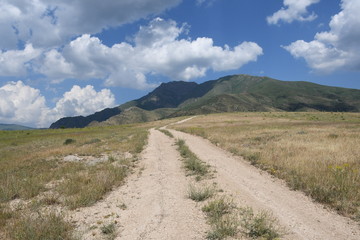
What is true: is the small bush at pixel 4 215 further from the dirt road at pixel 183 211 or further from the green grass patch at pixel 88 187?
the dirt road at pixel 183 211

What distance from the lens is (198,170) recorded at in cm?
1281

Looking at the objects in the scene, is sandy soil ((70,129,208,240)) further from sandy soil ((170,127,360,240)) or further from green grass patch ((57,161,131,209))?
sandy soil ((170,127,360,240))

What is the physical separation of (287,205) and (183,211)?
12.1 feet

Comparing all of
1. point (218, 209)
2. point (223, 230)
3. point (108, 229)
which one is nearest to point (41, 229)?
point (108, 229)

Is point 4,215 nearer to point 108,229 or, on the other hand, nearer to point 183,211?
point 108,229

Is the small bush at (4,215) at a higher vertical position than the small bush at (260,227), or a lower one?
higher

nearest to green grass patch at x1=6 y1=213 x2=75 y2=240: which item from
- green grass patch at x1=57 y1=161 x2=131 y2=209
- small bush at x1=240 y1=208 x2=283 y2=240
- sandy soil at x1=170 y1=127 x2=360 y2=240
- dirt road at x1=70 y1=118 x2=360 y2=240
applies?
dirt road at x1=70 y1=118 x2=360 y2=240

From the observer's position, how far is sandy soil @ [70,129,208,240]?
6148 mm

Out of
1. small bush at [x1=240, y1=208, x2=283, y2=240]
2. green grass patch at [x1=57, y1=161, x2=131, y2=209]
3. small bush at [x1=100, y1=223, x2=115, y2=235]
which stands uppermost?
green grass patch at [x1=57, y1=161, x2=131, y2=209]

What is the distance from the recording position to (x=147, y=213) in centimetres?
745

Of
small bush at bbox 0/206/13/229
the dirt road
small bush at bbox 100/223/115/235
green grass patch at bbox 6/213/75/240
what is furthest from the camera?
small bush at bbox 0/206/13/229

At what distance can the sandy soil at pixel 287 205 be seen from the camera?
5930mm

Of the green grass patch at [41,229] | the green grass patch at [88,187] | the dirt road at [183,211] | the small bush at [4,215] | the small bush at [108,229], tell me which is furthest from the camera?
the green grass patch at [88,187]

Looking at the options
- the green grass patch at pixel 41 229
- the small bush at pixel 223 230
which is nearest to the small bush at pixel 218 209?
the small bush at pixel 223 230
